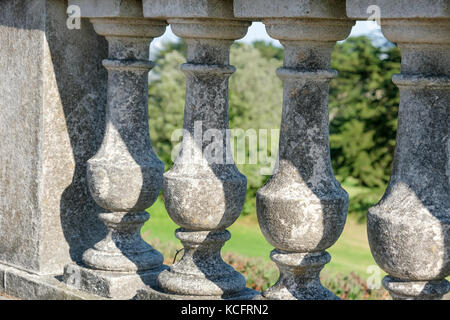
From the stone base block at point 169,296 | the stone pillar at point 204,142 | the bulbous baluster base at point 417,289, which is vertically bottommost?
the stone base block at point 169,296

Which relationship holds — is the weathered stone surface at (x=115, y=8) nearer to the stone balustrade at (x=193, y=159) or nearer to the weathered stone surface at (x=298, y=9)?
the stone balustrade at (x=193, y=159)

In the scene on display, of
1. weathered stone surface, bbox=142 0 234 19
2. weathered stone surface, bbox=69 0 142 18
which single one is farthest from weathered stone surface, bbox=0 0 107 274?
weathered stone surface, bbox=142 0 234 19

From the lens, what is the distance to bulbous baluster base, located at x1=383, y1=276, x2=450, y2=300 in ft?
12.2

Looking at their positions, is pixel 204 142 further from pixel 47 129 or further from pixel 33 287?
pixel 33 287

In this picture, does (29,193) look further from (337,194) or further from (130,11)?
(337,194)

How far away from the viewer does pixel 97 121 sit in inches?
230

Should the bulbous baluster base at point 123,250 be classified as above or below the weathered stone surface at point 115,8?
below

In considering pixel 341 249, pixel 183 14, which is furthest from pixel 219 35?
pixel 341 249

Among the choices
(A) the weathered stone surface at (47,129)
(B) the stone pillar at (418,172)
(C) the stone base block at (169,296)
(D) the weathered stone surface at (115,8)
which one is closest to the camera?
(B) the stone pillar at (418,172)

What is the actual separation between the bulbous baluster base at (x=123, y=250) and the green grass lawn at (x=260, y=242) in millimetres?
5991

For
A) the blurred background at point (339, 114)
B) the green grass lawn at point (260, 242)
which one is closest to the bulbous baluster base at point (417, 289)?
the green grass lawn at point (260, 242)

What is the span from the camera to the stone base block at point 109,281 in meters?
5.18

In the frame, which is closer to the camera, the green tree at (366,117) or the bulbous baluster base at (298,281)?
the bulbous baluster base at (298,281)

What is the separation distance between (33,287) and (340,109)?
12989 millimetres
